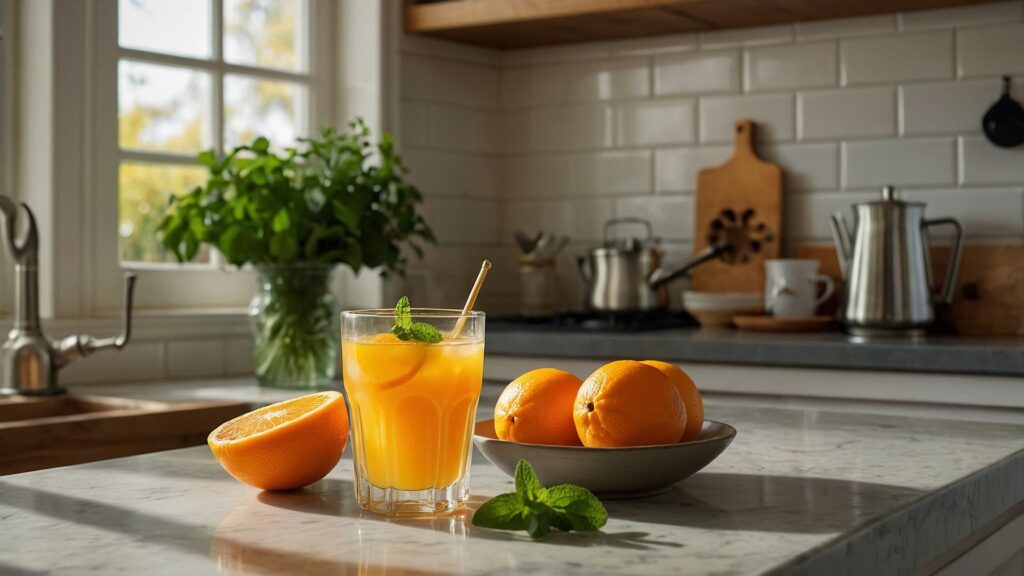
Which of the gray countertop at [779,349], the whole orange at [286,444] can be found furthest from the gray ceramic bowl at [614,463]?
the gray countertop at [779,349]

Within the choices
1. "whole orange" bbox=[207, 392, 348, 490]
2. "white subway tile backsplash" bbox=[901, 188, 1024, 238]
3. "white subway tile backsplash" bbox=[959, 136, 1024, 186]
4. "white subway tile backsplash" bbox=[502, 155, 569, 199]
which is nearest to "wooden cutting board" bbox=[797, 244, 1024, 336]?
"white subway tile backsplash" bbox=[901, 188, 1024, 238]

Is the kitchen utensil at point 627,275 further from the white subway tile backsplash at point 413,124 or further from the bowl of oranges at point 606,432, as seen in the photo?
the bowl of oranges at point 606,432

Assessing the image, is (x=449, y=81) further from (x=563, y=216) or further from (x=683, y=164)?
(x=683, y=164)

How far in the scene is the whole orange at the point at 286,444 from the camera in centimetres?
89

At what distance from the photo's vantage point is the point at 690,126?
114 inches

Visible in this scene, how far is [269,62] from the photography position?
2.76 m

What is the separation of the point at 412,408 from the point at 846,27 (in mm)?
2141

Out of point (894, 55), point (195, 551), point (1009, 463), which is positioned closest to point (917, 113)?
point (894, 55)

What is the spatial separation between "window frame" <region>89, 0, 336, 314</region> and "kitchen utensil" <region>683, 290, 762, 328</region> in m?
0.98

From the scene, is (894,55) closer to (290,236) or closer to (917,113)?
(917,113)

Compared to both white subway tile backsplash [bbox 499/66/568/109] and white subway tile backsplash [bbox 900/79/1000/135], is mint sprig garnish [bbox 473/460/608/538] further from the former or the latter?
white subway tile backsplash [bbox 499/66/568/109]

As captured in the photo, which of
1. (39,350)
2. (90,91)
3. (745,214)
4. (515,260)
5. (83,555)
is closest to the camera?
(83,555)

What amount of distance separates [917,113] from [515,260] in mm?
1108

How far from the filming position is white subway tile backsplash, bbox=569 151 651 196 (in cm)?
298
